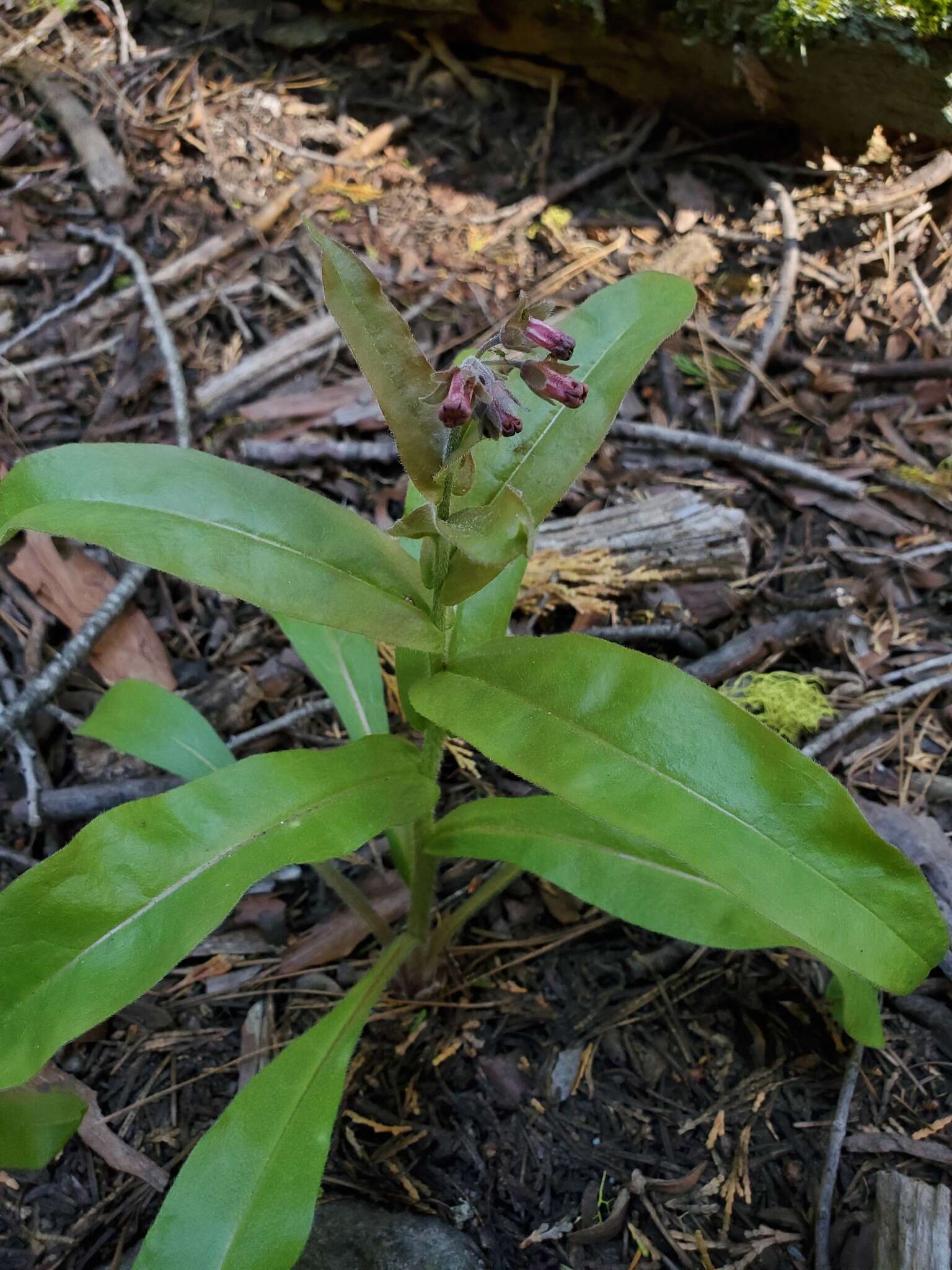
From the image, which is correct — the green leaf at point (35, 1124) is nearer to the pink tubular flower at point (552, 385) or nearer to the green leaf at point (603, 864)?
the green leaf at point (603, 864)

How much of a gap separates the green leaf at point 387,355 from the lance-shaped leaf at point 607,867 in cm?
76

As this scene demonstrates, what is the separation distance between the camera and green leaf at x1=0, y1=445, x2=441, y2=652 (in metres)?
1.49

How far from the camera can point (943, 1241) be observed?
1639 mm

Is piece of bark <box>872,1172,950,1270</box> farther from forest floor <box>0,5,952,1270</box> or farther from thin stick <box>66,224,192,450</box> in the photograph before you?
thin stick <box>66,224,192,450</box>

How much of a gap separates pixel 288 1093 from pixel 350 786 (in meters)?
0.60

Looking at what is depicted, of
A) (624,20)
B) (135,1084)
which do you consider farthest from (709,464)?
(135,1084)

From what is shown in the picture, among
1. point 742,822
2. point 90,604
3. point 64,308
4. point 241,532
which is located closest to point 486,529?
point 241,532

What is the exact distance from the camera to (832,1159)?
71.6 inches

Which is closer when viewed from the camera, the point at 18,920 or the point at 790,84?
the point at 18,920

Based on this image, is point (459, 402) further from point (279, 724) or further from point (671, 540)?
point (671, 540)

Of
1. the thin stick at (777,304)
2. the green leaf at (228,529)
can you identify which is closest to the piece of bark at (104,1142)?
the green leaf at (228,529)

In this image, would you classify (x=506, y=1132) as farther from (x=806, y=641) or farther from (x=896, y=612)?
(x=896, y=612)

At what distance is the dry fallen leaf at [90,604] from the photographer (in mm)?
2629

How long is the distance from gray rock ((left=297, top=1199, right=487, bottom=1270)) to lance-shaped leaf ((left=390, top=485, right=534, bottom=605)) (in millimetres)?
1311
